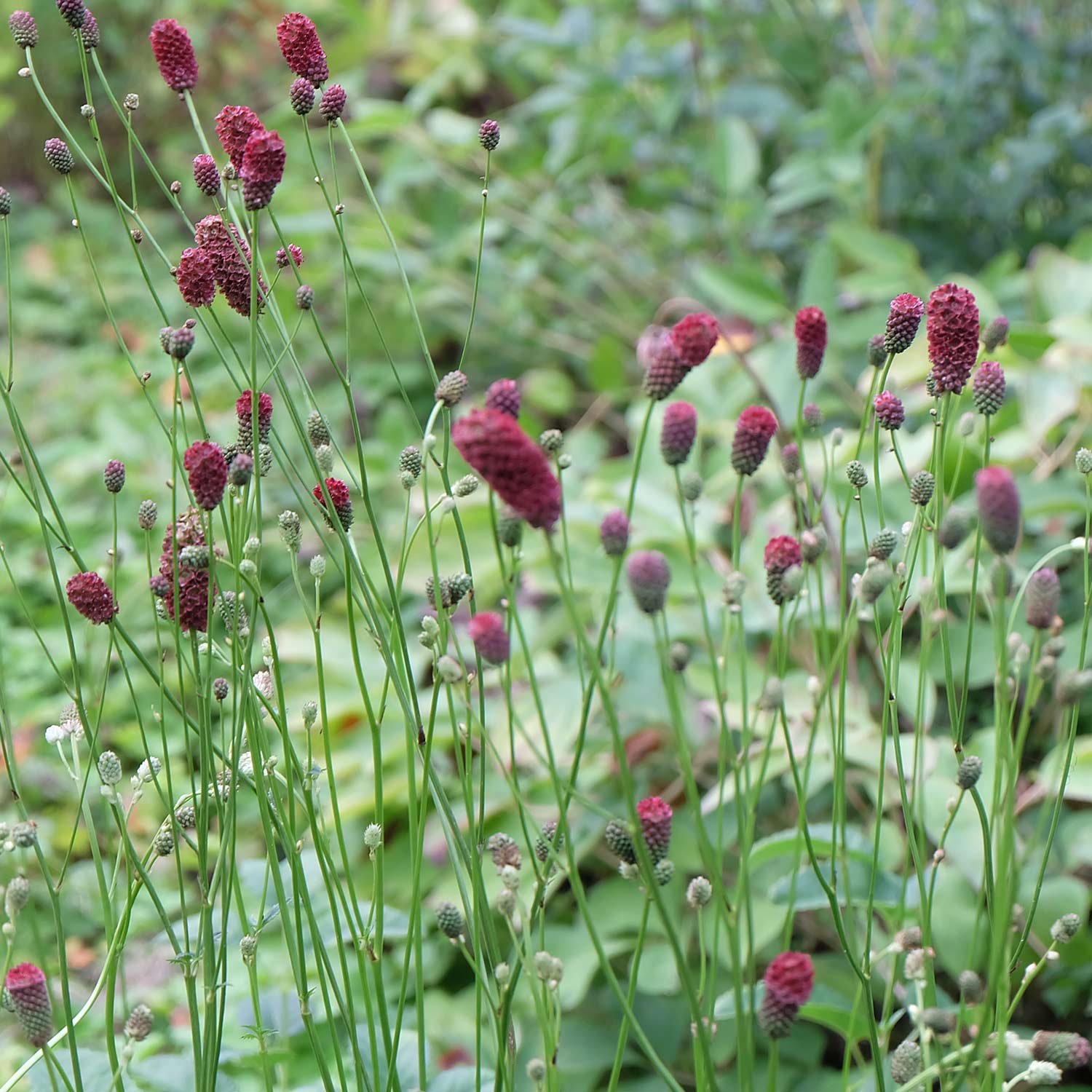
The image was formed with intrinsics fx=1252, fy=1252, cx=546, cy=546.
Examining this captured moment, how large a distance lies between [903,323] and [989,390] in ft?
0.23

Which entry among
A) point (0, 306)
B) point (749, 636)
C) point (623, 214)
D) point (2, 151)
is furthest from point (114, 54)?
point (749, 636)

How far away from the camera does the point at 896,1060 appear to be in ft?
2.31

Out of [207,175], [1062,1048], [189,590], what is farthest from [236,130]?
[1062,1048]

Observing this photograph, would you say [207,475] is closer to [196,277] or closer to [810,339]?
[196,277]

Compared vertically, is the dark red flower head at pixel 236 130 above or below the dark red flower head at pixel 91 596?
above

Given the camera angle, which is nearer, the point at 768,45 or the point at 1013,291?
the point at 1013,291

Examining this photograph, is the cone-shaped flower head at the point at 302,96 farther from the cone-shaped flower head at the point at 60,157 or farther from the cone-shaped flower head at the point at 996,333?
the cone-shaped flower head at the point at 996,333

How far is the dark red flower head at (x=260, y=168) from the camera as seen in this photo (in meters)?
0.65

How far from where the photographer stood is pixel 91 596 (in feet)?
2.36

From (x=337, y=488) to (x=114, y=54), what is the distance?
3.82m

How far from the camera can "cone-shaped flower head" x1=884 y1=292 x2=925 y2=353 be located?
735 millimetres

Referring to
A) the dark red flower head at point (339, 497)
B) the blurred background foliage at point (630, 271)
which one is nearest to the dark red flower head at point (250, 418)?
the dark red flower head at point (339, 497)

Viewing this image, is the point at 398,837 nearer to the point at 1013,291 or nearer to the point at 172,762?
the point at 172,762

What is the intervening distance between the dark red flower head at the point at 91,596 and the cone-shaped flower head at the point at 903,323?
0.48 meters
